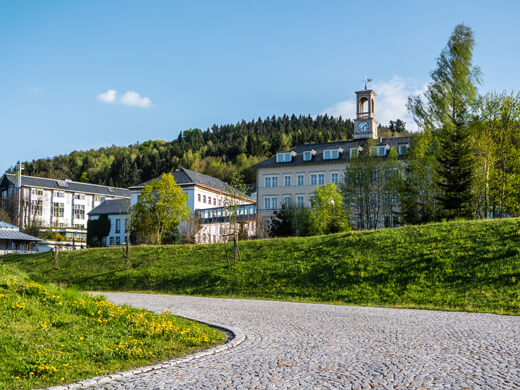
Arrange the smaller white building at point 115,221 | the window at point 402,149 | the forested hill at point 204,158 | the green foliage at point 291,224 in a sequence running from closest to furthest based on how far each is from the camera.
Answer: the green foliage at point 291,224, the window at point 402,149, the smaller white building at point 115,221, the forested hill at point 204,158

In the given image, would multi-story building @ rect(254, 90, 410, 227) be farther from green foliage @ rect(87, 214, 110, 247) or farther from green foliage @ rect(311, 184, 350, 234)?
green foliage @ rect(87, 214, 110, 247)

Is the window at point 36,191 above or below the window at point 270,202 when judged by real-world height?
above

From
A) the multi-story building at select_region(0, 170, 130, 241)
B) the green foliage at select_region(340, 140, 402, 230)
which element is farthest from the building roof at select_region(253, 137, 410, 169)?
the multi-story building at select_region(0, 170, 130, 241)

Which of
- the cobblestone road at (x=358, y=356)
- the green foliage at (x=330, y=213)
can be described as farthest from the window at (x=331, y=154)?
the cobblestone road at (x=358, y=356)

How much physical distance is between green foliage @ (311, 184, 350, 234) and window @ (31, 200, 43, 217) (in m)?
64.2

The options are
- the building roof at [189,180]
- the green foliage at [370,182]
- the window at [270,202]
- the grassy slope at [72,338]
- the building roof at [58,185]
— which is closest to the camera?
the grassy slope at [72,338]

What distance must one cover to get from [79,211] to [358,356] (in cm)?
10498

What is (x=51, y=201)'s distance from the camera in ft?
330

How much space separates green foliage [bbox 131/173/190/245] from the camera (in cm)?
4966

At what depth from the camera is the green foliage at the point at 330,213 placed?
43969 mm

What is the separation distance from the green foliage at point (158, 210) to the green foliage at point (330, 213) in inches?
533

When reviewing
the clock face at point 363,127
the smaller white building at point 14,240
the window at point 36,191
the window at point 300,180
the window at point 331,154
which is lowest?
the smaller white building at point 14,240

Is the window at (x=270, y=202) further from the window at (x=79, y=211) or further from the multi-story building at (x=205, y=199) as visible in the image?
the window at (x=79, y=211)

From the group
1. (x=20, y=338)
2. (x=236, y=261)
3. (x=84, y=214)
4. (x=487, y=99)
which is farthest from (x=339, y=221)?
(x=84, y=214)
